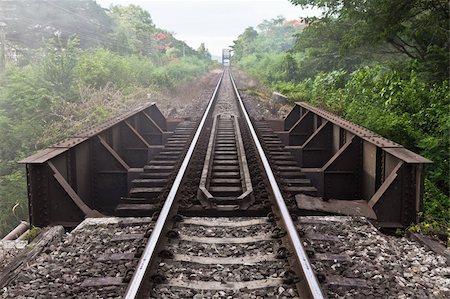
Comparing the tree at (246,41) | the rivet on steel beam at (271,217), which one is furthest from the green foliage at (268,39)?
the rivet on steel beam at (271,217)

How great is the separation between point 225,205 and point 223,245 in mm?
1012

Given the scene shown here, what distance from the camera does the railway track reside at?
3.12m

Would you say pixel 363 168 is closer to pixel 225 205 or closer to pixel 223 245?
pixel 225 205

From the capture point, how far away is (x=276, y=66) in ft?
99.4

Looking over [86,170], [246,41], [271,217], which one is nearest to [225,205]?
[271,217]

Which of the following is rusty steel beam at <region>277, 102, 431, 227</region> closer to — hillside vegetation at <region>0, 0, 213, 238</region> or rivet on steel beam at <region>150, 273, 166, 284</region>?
rivet on steel beam at <region>150, 273, 166, 284</region>

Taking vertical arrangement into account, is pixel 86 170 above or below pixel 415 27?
below

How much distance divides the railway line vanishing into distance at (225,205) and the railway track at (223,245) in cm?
1

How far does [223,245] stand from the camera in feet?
12.7

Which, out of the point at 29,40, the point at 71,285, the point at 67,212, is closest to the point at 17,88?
the point at 67,212

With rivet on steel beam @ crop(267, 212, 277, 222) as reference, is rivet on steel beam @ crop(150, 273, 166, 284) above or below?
below

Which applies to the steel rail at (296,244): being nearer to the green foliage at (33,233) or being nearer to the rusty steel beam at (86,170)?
the rusty steel beam at (86,170)

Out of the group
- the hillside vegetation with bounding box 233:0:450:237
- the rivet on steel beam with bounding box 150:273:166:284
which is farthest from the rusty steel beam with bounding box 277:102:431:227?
the rivet on steel beam with bounding box 150:273:166:284

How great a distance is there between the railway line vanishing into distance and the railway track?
1 cm
